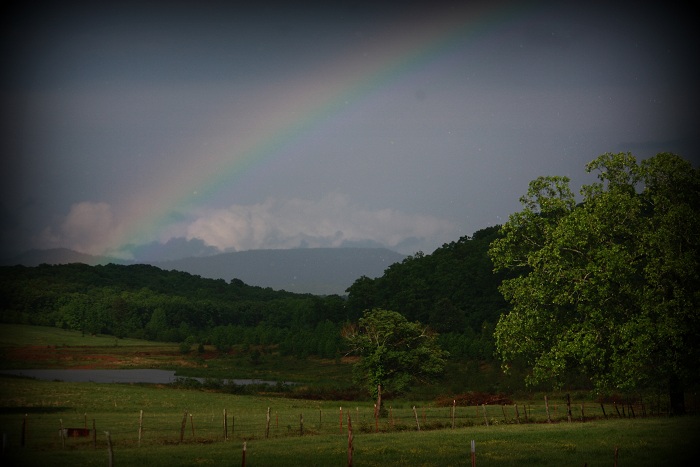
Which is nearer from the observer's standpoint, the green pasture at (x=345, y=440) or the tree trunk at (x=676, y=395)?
the green pasture at (x=345, y=440)

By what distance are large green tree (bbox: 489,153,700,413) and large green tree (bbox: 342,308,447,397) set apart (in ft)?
60.5

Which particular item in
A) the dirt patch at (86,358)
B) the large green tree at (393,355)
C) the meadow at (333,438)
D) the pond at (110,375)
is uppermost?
the large green tree at (393,355)

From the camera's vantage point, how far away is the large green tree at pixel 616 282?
43.5m

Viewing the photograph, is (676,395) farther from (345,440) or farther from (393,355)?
(393,355)

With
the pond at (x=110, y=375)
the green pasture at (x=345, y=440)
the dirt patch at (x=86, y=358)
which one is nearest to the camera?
the green pasture at (x=345, y=440)

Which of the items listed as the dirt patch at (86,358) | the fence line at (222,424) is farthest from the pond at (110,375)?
the fence line at (222,424)

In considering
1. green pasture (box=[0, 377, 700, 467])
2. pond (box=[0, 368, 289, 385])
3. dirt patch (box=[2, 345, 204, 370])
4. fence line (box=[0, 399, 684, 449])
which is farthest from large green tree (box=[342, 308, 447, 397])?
dirt patch (box=[2, 345, 204, 370])

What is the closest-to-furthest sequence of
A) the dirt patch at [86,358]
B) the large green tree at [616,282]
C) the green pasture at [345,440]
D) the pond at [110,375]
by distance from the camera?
the green pasture at [345,440] → the large green tree at [616,282] → the pond at [110,375] → the dirt patch at [86,358]

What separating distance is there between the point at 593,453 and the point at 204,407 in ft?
182

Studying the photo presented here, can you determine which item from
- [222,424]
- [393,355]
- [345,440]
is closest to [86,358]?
[222,424]

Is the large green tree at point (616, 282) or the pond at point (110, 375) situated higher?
the large green tree at point (616, 282)

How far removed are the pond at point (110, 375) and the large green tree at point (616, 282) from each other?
85908 mm

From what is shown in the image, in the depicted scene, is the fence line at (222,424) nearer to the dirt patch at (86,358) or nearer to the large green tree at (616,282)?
the large green tree at (616,282)

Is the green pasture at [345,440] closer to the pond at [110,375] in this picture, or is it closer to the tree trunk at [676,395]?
the tree trunk at [676,395]
